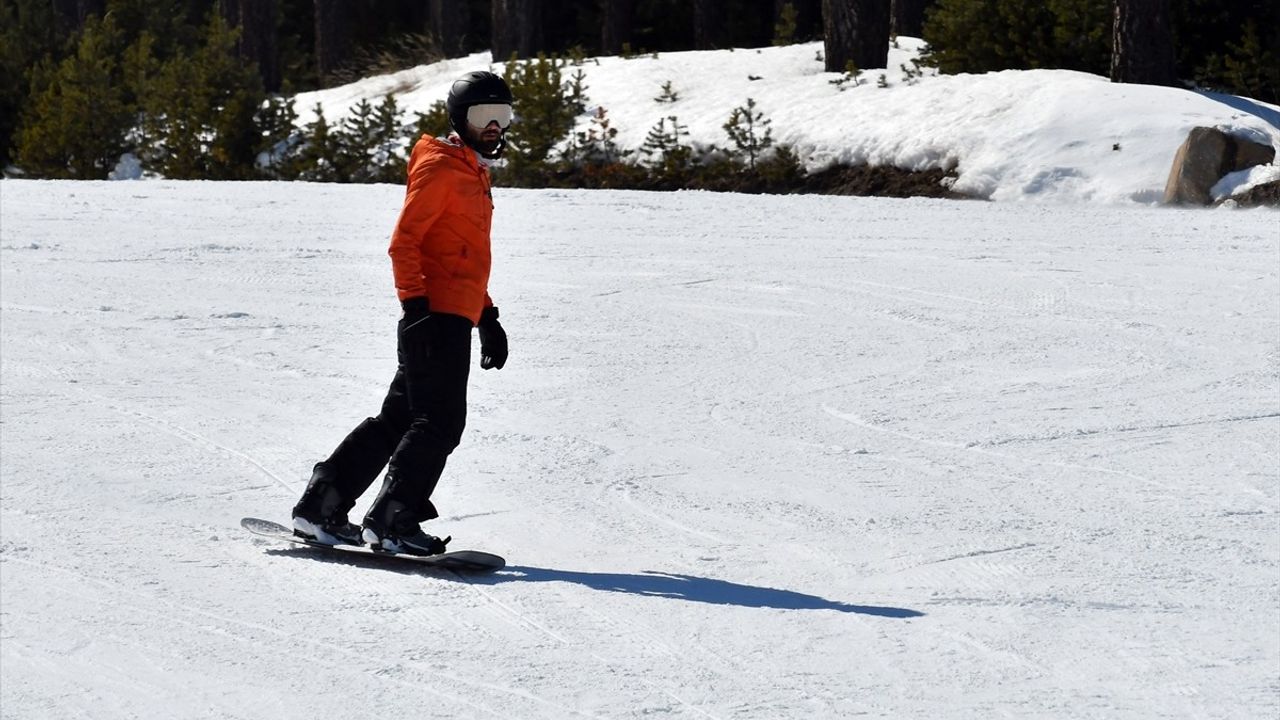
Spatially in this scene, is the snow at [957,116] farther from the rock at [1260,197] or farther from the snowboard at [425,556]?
the snowboard at [425,556]

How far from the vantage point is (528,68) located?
20.6 m

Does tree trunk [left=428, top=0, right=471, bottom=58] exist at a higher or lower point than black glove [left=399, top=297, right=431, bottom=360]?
higher

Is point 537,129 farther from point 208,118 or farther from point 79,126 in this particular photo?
point 79,126

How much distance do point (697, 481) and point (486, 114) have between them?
2098 millimetres

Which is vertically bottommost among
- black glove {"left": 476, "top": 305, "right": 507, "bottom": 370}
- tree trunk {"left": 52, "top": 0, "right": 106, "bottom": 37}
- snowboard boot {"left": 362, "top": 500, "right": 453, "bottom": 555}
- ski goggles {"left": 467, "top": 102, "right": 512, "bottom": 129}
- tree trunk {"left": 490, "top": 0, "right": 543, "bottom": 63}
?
snowboard boot {"left": 362, "top": 500, "right": 453, "bottom": 555}

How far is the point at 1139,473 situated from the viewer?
693 cm

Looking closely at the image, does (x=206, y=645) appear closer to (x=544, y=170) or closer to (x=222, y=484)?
(x=222, y=484)

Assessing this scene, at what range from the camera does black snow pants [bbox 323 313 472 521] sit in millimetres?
5641

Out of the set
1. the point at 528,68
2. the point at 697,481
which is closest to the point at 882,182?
the point at 528,68

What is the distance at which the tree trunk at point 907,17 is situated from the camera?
1037 inches

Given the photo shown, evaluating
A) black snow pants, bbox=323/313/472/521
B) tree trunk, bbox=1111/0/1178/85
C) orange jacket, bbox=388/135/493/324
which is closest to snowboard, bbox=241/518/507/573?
black snow pants, bbox=323/313/472/521

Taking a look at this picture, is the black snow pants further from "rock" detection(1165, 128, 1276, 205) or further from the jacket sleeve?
"rock" detection(1165, 128, 1276, 205)

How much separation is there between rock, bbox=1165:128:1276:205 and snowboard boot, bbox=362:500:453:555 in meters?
10.1

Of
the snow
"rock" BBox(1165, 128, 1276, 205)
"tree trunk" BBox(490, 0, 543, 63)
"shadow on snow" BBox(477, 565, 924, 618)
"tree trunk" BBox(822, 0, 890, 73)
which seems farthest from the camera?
"tree trunk" BBox(490, 0, 543, 63)
